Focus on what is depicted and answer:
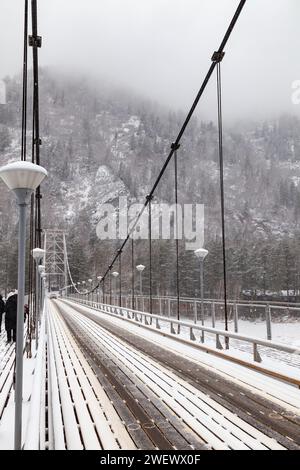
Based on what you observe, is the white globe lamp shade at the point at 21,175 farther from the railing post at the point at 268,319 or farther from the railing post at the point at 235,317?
the railing post at the point at 235,317

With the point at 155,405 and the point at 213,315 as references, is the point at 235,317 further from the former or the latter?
the point at 155,405

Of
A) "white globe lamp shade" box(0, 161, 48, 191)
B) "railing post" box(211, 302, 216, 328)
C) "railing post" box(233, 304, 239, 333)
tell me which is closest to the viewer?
"white globe lamp shade" box(0, 161, 48, 191)

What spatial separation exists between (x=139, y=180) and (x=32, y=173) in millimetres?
188699

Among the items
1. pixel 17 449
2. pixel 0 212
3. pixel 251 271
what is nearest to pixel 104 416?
pixel 17 449

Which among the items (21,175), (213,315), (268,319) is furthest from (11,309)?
(21,175)

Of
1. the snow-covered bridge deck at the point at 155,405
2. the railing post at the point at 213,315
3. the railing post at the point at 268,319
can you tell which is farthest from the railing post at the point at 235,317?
the snow-covered bridge deck at the point at 155,405

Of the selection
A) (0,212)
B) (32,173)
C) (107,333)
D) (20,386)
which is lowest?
(107,333)

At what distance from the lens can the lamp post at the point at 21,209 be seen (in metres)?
4.16

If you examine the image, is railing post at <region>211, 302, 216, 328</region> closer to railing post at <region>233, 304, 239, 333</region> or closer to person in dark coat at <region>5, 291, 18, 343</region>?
railing post at <region>233, 304, 239, 333</region>

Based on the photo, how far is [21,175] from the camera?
435 cm

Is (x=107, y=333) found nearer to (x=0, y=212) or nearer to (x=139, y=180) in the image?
(x=0, y=212)

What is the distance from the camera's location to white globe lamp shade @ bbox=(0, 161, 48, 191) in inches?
169

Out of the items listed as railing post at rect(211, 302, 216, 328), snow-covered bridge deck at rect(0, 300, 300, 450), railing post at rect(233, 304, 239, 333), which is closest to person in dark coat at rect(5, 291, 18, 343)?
snow-covered bridge deck at rect(0, 300, 300, 450)
